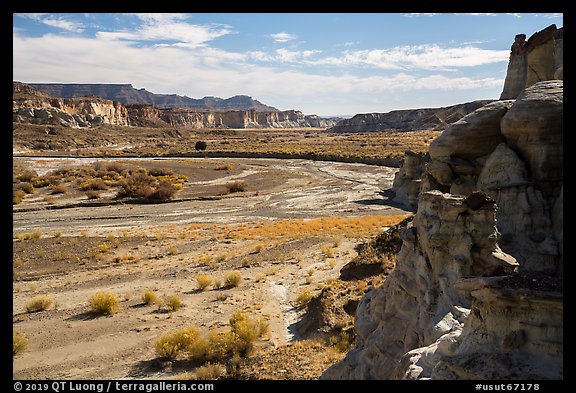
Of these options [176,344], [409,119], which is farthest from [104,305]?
[409,119]

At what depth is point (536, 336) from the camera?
4.41 meters

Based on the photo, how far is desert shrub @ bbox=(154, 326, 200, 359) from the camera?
12.3 metres

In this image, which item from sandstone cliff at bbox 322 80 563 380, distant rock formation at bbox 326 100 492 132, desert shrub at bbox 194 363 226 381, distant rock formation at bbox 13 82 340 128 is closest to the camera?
sandstone cliff at bbox 322 80 563 380

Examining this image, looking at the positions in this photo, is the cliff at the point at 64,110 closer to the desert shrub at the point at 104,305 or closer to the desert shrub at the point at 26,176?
the desert shrub at the point at 26,176

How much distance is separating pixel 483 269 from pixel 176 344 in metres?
9.48

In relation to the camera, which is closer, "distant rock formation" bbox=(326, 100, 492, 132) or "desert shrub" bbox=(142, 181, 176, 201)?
"desert shrub" bbox=(142, 181, 176, 201)

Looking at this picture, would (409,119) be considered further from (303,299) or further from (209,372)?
(209,372)

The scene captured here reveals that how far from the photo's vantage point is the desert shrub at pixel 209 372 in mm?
10961

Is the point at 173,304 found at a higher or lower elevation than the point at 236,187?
lower

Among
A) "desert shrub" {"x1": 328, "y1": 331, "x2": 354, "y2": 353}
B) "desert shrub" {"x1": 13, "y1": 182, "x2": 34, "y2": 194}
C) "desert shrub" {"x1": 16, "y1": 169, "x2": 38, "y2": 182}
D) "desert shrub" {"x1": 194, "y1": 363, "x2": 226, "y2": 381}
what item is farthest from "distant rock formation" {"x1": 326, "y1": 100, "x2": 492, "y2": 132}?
"desert shrub" {"x1": 194, "y1": 363, "x2": 226, "y2": 381}

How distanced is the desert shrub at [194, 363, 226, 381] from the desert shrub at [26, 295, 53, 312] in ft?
28.3

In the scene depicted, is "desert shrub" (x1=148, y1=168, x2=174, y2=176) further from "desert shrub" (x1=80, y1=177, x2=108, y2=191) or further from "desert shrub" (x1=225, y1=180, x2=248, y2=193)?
"desert shrub" (x1=225, y1=180, x2=248, y2=193)

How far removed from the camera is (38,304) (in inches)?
631
